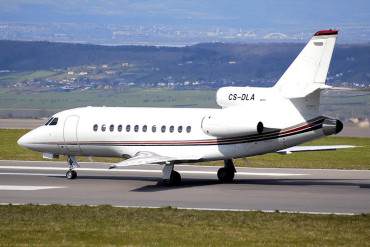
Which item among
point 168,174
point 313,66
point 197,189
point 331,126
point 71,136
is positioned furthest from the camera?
point 71,136

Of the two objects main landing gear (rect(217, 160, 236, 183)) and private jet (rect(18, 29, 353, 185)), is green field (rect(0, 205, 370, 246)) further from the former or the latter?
main landing gear (rect(217, 160, 236, 183))

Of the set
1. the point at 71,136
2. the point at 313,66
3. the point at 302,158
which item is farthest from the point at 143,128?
the point at 302,158

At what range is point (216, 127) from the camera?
1483 inches

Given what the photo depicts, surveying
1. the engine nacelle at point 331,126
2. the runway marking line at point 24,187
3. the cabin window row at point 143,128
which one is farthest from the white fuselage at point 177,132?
the runway marking line at point 24,187

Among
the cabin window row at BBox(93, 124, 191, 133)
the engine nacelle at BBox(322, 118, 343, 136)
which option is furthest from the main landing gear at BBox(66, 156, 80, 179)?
the engine nacelle at BBox(322, 118, 343, 136)

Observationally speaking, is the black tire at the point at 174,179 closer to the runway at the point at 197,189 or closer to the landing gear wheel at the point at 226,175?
the runway at the point at 197,189

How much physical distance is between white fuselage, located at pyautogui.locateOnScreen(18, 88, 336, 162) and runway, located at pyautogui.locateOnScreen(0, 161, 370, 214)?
4.17ft

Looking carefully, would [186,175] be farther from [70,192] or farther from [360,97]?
[360,97]

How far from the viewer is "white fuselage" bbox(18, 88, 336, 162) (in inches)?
1444

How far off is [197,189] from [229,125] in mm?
2590

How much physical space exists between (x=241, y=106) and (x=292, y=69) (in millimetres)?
2527

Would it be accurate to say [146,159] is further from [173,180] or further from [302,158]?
[302,158]

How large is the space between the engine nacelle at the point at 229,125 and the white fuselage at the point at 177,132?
0.05 meters

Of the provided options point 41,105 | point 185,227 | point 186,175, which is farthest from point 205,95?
point 185,227
